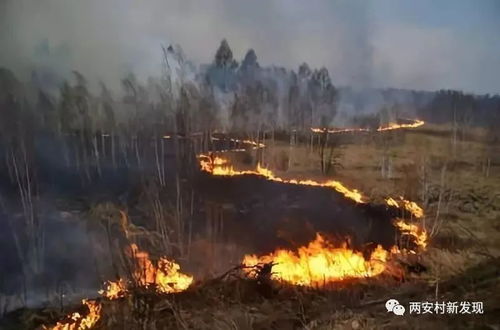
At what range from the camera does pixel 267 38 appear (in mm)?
2148

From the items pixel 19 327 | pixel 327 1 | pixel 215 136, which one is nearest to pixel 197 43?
pixel 215 136

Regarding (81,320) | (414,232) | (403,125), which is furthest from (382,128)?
(81,320)

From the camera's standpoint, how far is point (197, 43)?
6.91 feet

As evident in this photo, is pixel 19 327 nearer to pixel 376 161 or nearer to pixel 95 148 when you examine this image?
pixel 95 148

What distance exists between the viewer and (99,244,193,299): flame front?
210 cm

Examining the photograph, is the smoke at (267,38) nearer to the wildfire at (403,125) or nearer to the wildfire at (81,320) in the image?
the wildfire at (403,125)

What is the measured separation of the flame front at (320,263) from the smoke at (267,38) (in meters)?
0.63

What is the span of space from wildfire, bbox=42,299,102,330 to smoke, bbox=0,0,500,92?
79 centimetres

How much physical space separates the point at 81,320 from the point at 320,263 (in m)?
0.88

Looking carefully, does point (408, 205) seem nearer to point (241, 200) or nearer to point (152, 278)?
point (241, 200)

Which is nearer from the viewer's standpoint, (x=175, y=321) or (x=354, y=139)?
(x=175, y=321)

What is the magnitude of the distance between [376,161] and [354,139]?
0.38 feet


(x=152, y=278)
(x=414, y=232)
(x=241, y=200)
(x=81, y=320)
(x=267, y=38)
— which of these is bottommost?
(x=81, y=320)

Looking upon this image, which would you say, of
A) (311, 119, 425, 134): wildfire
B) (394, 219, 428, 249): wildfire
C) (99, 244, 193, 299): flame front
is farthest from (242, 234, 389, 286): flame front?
(311, 119, 425, 134): wildfire
